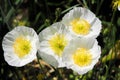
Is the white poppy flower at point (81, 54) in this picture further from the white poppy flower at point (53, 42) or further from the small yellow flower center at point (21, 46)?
the small yellow flower center at point (21, 46)

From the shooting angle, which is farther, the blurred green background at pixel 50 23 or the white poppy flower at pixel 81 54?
the blurred green background at pixel 50 23

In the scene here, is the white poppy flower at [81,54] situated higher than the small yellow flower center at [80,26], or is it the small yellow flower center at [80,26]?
the small yellow flower center at [80,26]

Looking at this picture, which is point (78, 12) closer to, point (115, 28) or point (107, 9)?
point (115, 28)

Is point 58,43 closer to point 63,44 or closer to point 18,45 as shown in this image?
point 63,44

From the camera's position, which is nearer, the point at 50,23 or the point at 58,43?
the point at 58,43

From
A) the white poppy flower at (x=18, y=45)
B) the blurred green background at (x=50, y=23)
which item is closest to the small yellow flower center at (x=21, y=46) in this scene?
the white poppy flower at (x=18, y=45)

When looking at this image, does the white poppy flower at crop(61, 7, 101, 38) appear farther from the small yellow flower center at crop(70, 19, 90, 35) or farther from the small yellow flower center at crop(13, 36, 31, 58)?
the small yellow flower center at crop(13, 36, 31, 58)

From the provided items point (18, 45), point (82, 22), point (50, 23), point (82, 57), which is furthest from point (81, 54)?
point (50, 23)

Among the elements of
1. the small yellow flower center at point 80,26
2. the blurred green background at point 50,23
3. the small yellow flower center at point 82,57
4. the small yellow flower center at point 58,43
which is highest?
the small yellow flower center at point 80,26
